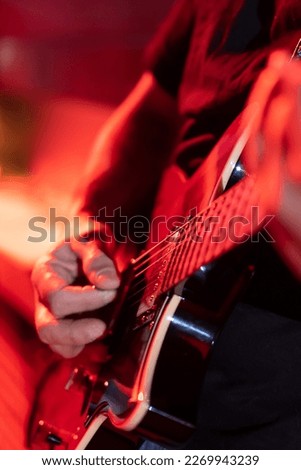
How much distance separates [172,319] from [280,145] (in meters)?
0.30

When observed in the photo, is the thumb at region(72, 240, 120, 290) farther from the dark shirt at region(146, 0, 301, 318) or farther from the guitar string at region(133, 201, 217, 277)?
the dark shirt at region(146, 0, 301, 318)

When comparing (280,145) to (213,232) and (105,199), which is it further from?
(105,199)

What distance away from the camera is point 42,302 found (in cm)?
92

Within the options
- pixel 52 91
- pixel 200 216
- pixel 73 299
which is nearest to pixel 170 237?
pixel 200 216

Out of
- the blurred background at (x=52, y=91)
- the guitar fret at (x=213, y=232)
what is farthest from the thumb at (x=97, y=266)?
the blurred background at (x=52, y=91)

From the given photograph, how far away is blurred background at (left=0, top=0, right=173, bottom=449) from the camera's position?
1883 mm

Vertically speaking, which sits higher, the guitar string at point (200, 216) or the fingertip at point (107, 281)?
the guitar string at point (200, 216)

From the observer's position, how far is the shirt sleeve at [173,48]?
123 cm

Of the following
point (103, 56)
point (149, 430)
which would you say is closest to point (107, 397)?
point (149, 430)

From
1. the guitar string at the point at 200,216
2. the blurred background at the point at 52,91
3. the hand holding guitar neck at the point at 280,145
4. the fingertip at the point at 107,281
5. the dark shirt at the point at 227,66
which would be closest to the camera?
the hand holding guitar neck at the point at 280,145

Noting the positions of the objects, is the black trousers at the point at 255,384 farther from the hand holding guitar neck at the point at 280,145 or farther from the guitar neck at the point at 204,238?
the hand holding guitar neck at the point at 280,145

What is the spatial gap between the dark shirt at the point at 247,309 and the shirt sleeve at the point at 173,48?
14 centimetres

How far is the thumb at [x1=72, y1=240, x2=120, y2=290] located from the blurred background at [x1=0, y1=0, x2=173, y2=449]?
695mm

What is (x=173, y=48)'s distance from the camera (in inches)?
50.1
